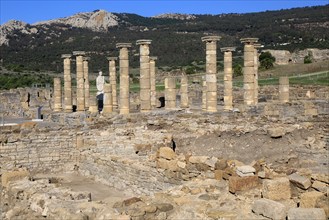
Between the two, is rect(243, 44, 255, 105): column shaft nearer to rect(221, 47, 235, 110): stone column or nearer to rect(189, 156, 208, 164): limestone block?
rect(221, 47, 235, 110): stone column

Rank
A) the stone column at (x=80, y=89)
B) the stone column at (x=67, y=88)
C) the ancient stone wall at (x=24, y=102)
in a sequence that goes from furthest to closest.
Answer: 1. the ancient stone wall at (x=24, y=102)
2. the stone column at (x=67, y=88)
3. the stone column at (x=80, y=89)

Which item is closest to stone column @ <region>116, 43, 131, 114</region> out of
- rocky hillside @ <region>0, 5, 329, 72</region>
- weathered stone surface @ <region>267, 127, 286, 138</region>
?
weathered stone surface @ <region>267, 127, 286, 138</region>

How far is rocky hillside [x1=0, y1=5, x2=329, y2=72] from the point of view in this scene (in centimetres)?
7238

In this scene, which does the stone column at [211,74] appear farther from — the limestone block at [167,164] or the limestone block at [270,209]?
the limestone block at [270,209]

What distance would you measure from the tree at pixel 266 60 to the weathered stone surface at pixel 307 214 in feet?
147

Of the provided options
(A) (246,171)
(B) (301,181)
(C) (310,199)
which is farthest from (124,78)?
(C) (310,199)

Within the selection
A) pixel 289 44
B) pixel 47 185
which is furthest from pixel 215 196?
pixel 289 44

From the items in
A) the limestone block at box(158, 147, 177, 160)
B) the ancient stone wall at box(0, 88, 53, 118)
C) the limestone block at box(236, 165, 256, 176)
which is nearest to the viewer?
the limestone block at box(236, 165, 256, 176)

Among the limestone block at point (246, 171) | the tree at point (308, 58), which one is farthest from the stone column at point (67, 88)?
the tree at point (308, 58)

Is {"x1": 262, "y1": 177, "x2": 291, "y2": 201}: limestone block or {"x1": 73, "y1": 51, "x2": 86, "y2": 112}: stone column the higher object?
{"x1": 73, "y1": 51, "x2": 86, "y2": 112}: stone column

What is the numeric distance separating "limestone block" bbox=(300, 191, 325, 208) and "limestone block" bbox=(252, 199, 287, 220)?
1.67ft

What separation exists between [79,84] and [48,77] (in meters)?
33.3

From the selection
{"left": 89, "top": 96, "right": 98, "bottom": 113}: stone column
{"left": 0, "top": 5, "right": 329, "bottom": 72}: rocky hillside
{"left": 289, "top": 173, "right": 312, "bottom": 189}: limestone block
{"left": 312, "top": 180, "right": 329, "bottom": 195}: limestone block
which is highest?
{"left": 0, "top": 5, "right": 329, "bottom": 72}: rocky hillside

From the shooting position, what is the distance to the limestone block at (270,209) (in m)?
7.08
